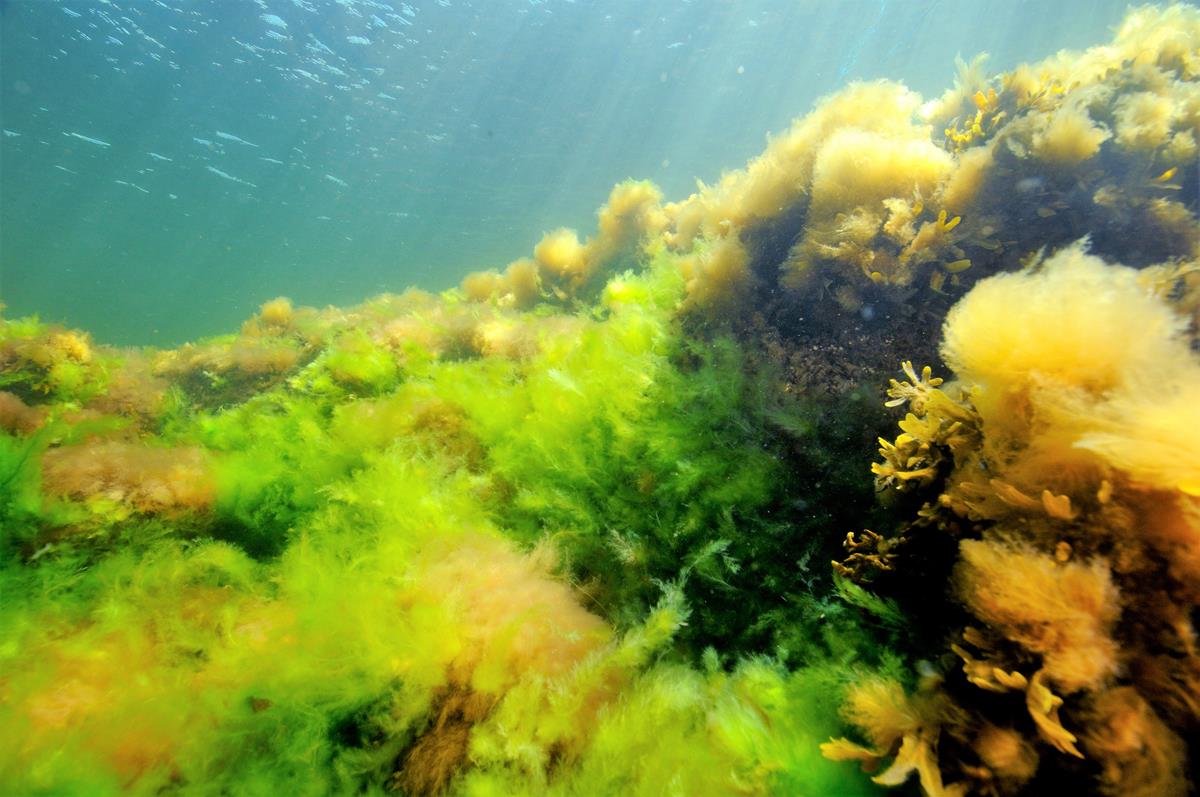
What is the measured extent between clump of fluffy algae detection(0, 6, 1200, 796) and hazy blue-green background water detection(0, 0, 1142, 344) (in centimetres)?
2101

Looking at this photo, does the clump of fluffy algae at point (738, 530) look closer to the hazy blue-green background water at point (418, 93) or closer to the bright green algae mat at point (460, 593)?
the bright green algae mat at point (460, 593)

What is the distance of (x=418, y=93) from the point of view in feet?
99.9

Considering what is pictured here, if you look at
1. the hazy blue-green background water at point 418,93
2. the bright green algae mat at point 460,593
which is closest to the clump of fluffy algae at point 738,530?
the bright green algae mat at point 460,593

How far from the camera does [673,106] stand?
34594mm

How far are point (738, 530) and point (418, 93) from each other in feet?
118

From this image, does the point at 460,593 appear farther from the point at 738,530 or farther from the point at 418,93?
the point at 418,93

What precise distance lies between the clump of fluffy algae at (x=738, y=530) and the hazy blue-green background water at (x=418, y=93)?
68.9ft

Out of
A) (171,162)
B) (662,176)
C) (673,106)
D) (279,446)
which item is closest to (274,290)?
(171,162)

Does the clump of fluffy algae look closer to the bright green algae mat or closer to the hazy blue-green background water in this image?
the bright green algae mat

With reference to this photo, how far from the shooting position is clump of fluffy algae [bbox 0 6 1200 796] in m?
1.25

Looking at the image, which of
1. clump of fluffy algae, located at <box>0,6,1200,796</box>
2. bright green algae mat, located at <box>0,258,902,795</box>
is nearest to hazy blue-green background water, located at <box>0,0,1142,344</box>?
clump of fluffy algae, located at <box>0,6,1200,796</box>

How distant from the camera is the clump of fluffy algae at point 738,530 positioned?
49.2 inches

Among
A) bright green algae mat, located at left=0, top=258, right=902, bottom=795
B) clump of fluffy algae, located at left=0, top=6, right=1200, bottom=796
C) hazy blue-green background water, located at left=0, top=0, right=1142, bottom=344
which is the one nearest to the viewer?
clump of fluffy algae, located at left=0, top=6, right=1200, bottom=796

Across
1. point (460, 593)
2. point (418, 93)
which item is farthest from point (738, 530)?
point (418, 93)
